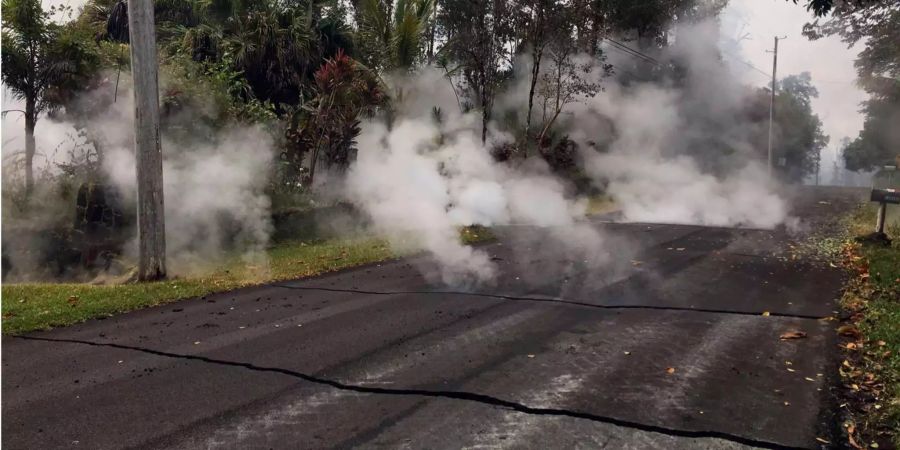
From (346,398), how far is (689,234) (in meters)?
10.9

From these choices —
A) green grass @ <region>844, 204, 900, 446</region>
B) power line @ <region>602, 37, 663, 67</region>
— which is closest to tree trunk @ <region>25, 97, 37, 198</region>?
green grass @ <region>844, 204, 900, 446</region>

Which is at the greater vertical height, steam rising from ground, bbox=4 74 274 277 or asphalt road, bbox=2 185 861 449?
steam rising from ground, bbox=4 74 274 277

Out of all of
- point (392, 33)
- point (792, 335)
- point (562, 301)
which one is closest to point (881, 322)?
point (792, 335)

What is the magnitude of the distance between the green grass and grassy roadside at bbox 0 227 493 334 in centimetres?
668

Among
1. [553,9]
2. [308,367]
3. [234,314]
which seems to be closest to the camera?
[308,367]

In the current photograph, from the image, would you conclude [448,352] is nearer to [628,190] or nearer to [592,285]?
[592,285]

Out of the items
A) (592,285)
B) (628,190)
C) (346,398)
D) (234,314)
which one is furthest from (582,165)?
(346,398)

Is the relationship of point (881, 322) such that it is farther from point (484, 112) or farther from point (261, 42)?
point (261, 42)

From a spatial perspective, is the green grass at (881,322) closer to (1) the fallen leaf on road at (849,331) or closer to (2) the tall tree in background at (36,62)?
(1) the fallen leaf on road at (849,331)

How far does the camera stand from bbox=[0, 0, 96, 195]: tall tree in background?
11047 mm

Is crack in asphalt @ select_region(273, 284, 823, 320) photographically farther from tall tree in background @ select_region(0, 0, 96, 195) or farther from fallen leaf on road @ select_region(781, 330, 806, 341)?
tall tree in background @ select_region(0, 0, 96, 195)

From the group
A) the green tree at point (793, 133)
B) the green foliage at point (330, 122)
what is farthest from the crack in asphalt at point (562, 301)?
the green tree at point (793, 133)

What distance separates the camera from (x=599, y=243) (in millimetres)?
12133

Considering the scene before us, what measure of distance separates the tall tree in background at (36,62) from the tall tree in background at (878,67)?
22.0 meters
